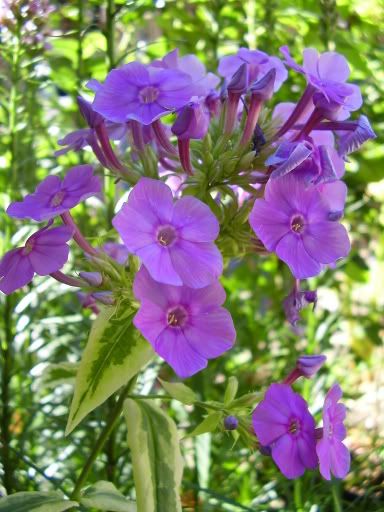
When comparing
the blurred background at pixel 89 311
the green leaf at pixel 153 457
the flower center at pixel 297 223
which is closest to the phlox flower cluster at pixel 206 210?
the flower center at pixel 297 223

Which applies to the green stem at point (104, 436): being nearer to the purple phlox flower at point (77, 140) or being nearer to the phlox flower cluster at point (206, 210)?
the phlox flower cluster at point (206, 210)

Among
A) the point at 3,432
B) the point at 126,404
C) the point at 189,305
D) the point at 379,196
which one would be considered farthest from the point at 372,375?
the point at 189,305

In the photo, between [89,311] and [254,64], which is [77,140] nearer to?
[254,64]

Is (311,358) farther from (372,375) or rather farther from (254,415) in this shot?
(372,375)

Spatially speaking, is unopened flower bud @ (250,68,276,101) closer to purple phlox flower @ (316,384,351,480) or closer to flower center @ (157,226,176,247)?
flower center @ (157,226,176,247)

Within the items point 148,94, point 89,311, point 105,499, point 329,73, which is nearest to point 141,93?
point 148,94
